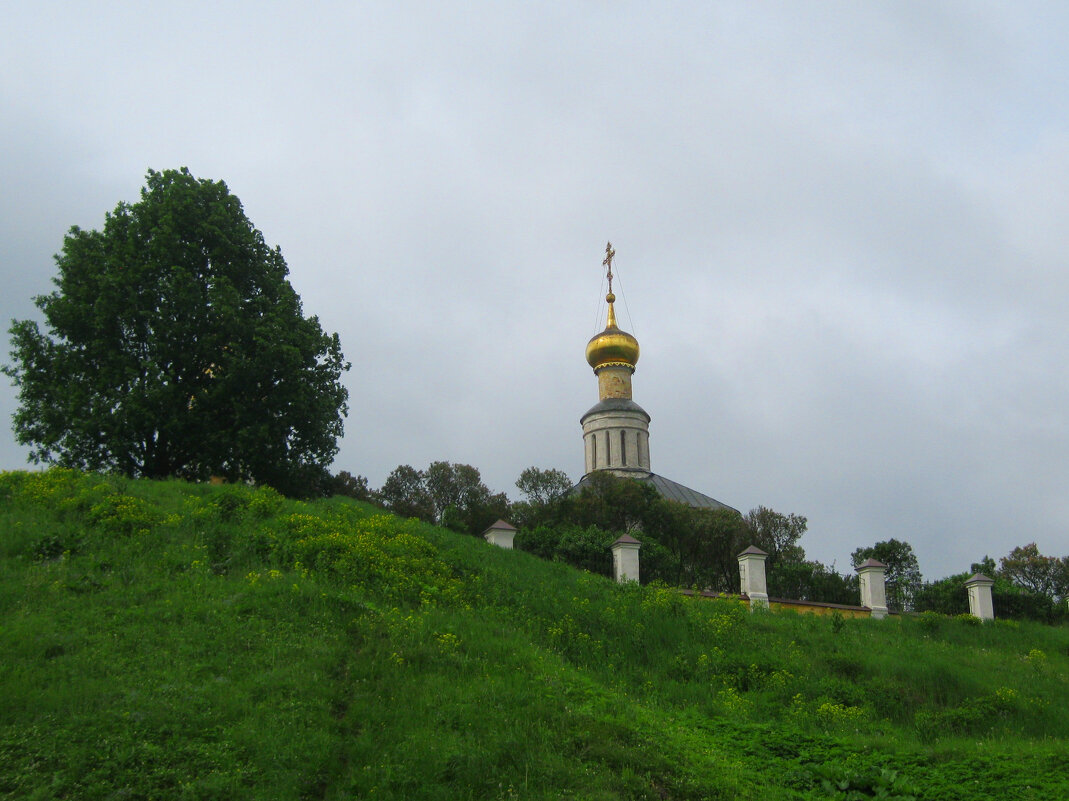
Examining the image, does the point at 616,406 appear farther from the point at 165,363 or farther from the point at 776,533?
the point at 165,363

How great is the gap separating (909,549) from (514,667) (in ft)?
98.2

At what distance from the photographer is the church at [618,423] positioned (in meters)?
39.4

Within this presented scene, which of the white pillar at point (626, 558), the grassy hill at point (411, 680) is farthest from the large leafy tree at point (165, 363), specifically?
the white pillar at point (626, 558)

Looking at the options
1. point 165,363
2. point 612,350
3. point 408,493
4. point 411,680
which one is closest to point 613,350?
point 612,350

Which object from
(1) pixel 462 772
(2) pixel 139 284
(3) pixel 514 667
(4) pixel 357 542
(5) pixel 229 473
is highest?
(2) pixel 139 284

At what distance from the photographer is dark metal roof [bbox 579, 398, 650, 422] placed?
40.2m

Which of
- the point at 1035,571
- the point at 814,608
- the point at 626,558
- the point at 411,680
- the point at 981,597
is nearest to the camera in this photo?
the point at 411,680

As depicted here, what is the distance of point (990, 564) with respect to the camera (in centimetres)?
3588

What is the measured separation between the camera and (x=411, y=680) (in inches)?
356

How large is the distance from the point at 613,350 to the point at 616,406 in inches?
117

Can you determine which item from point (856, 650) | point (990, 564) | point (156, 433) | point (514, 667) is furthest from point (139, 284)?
point (990, 564)

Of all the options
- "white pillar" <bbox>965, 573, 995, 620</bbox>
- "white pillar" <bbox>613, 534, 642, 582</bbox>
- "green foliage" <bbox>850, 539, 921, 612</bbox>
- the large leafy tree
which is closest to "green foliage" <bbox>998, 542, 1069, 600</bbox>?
"green foliage" <bbox>850, 539, 921, 612</bbox>

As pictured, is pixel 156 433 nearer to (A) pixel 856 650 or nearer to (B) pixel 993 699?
(A) pixel 856 650

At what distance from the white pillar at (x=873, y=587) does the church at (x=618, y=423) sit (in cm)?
1655
